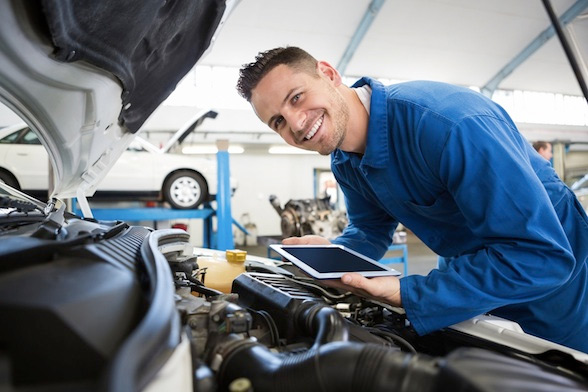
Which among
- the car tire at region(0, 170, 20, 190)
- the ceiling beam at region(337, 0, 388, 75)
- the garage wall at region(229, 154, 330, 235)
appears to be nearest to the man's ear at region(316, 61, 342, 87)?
the car tire at region(0, 170, 20, 190)

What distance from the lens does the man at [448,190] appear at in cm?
89

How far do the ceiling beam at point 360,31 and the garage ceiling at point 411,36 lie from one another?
50mm

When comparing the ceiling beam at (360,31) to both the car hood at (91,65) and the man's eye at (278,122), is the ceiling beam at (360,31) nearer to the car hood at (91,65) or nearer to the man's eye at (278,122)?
the car hood at (91,65)

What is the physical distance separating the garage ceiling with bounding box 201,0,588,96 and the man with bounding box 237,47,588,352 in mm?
5961

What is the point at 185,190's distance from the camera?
14.5 feet

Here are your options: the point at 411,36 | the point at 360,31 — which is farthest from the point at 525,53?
the point at 360,31

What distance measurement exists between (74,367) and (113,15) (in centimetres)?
83

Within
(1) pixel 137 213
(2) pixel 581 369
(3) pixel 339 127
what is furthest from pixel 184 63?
(1) pixel 137 213

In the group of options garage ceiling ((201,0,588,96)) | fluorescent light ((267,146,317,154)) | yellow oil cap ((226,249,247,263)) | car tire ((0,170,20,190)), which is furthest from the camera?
fluorescent light ((267,146,317,154))

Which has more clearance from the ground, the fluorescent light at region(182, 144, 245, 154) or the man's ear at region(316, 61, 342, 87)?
the fluorescent light at region(182, 144, 245, 154)

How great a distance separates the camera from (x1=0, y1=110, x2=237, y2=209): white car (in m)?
4.12

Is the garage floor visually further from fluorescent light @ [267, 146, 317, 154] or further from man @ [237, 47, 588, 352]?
man @ [237, 47, 588, 352]

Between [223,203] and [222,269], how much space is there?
84.5 inches

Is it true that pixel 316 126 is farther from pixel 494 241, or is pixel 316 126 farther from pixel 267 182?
pixel 267 182
